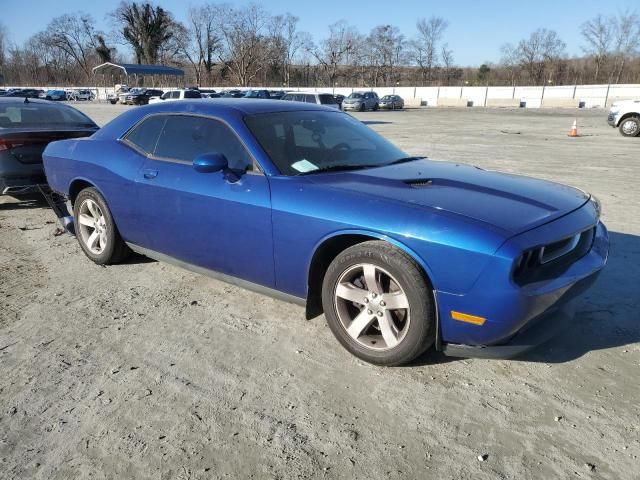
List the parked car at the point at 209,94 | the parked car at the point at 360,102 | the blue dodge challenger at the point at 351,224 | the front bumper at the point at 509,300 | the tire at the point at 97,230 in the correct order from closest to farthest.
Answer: the front bumper at the point at 509,300, the blue dodge challenger at the point at 351,224, the tire at the point at 97,230, the parked car at the point at 209,94, the parked car at the point at 360,102

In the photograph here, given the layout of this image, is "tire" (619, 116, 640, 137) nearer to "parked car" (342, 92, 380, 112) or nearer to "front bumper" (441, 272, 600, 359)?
"front bumper" (441, 272, 600, 359)

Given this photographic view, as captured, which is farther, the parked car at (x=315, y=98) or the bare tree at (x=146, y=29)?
the bare tree at (x=146, y=29)

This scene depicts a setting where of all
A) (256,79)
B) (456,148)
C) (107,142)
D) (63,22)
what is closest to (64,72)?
(63,22)

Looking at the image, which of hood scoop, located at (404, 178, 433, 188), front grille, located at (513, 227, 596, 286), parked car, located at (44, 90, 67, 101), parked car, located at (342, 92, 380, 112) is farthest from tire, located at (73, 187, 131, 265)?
parked car, located at (44, 90, 67, 101)

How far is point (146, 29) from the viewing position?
87.2 metres

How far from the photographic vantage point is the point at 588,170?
10250mm

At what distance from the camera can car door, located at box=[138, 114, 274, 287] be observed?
331 centimetres

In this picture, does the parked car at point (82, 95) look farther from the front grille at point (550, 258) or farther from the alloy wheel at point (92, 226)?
the front grille at point (550, 258)

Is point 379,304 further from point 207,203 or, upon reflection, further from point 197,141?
point 197,141

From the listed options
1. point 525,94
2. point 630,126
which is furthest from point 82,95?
point 630,126

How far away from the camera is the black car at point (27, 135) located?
6238 mm

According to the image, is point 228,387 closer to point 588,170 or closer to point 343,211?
point 343,211

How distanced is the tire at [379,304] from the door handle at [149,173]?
67.9 inches

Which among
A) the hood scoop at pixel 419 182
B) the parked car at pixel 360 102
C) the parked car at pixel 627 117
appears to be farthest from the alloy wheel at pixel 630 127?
the parked car at pixel 360 102
